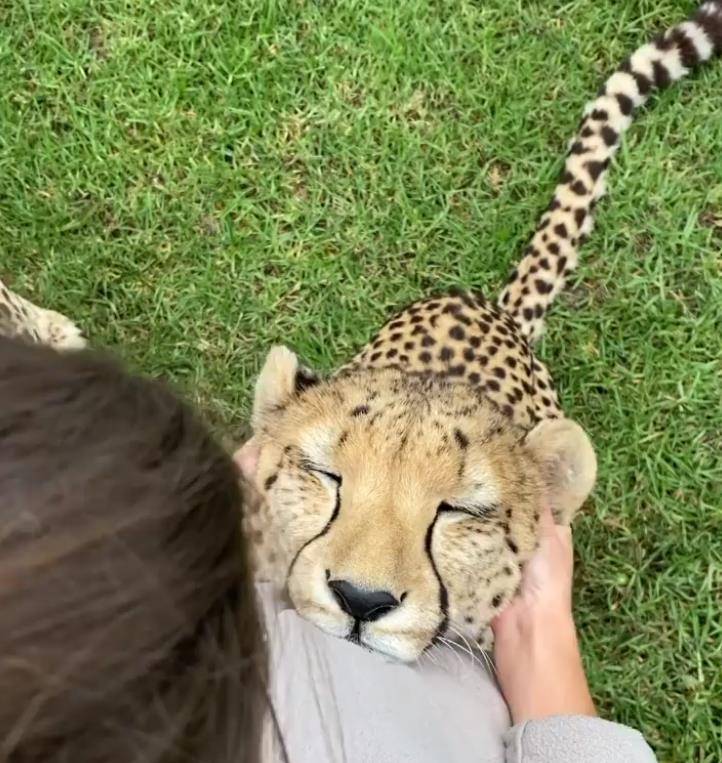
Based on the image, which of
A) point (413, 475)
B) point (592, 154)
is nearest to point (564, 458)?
point (413, 475)

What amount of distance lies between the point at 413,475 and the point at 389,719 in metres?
0.35

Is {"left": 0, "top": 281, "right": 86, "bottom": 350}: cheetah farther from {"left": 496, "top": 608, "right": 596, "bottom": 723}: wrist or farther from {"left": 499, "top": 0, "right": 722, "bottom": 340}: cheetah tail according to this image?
{"left": 496, "top": 608, "right": 596, "bottom": 723}: wrist

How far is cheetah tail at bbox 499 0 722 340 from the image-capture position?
6.59 feet

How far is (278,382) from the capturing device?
1.64 m

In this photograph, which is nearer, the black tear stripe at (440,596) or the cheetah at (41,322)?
the black tear stripe at (440,596)

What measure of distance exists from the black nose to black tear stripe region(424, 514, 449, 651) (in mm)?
99

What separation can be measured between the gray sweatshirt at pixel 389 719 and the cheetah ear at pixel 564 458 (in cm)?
34

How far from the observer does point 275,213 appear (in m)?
2.18

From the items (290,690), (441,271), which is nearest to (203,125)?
(441,271)

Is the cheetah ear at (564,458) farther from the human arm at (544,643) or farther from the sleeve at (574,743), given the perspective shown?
the sleeve at (574,743)

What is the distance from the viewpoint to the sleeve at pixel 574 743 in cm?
138

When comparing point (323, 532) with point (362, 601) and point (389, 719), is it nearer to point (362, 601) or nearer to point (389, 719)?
point (362, 601)

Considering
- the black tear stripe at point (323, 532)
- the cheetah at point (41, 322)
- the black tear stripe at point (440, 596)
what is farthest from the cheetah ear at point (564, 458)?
the cheetah at point (41, 322)

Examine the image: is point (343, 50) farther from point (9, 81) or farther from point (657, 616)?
point (657, 616)
